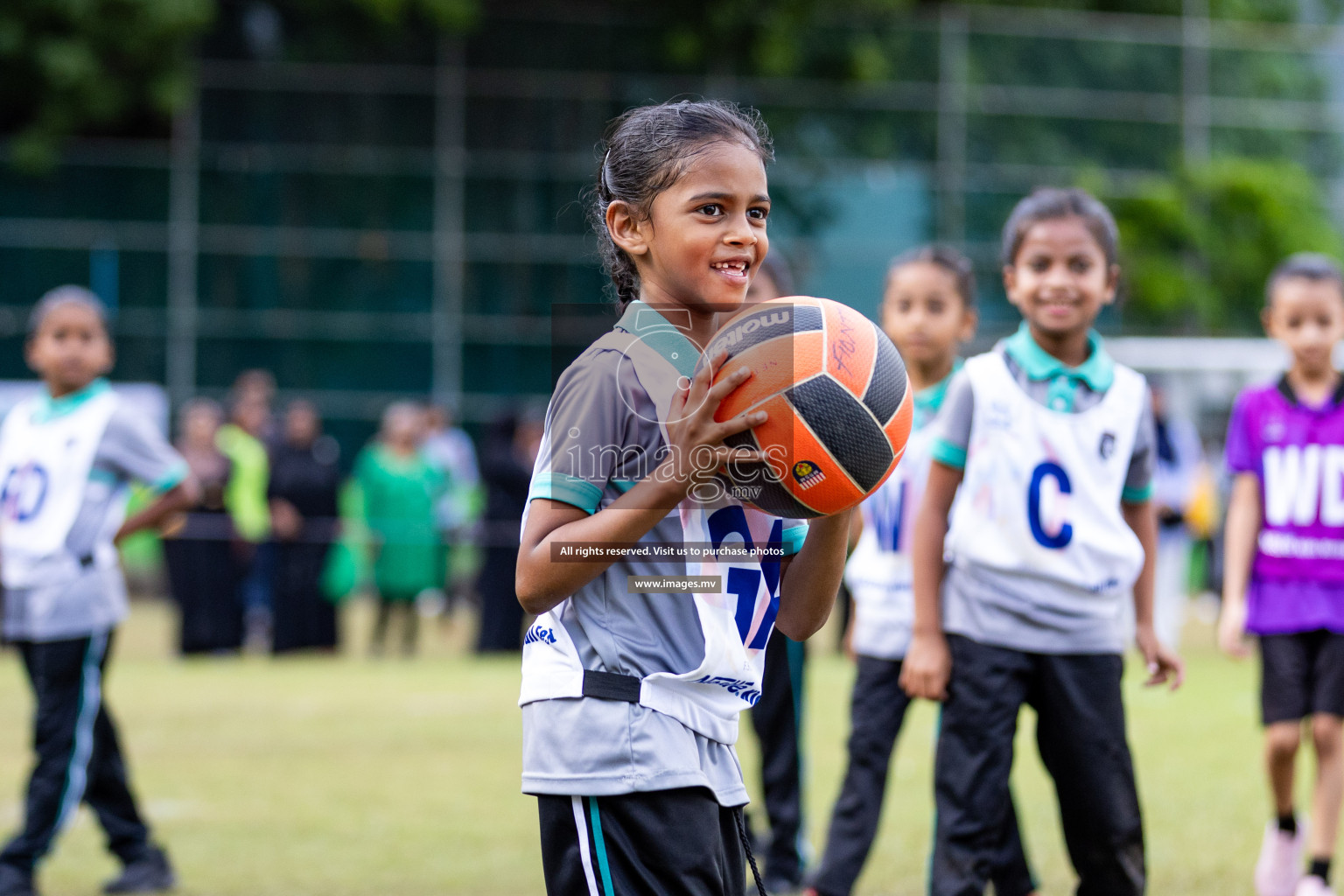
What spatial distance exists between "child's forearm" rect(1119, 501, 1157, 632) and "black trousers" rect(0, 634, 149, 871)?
3489mm

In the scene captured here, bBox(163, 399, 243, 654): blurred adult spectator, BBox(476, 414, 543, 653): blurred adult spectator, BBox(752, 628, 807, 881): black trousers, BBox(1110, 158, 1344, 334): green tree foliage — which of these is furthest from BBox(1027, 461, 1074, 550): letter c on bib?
BBox(1110, 158, 1344, 334): green tree foliage

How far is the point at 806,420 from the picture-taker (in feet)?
8.70

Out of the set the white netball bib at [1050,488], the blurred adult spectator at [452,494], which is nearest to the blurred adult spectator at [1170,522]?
the blurred adult spectator at [452,494]

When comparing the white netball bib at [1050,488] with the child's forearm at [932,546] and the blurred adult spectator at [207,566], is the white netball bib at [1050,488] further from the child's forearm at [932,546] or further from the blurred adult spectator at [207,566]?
the blurred adult spectator at [207,566]

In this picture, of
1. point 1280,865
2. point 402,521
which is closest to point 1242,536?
point 1280,865

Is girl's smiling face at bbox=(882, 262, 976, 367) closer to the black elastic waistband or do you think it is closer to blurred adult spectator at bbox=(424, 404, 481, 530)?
the black elastic waistband

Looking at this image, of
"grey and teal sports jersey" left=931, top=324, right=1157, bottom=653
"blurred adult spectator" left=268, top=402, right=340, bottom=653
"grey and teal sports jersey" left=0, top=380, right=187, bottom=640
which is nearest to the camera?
"grey and teal sports jersey" left=931, top=324, right=1157, bottom=653

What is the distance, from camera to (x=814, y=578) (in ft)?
9.36

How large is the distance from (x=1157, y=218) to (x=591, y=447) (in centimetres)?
2445

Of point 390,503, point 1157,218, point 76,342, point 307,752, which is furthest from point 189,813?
point 1157,218

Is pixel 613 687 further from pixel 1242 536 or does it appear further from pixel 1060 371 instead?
pixel 1242 536

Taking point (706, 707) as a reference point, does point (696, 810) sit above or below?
below

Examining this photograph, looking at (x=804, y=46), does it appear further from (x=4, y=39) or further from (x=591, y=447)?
(x=591, y=447)

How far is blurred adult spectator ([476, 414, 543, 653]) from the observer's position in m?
13.6
